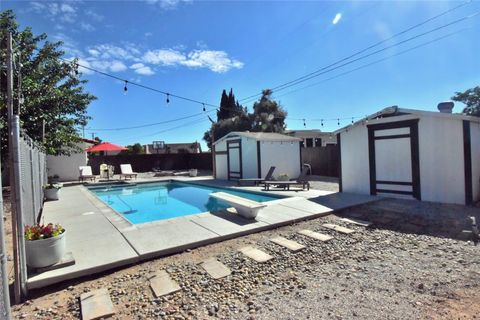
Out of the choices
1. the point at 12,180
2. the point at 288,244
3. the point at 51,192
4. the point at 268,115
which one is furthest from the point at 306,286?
the point at 268,115

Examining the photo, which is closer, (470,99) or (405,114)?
(405,114)

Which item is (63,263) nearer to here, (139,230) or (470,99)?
(139,230)

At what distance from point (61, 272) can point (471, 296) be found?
453cm

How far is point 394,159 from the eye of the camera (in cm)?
812

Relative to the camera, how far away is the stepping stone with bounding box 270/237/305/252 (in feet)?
13.8

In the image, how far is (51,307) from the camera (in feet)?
9.05

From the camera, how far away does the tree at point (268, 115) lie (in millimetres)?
26250

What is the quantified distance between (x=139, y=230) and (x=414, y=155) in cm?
743

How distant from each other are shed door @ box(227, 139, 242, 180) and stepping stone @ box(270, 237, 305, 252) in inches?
392

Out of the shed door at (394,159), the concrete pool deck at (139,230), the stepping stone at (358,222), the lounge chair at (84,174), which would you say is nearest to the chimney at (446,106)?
the shed door at (394,159)

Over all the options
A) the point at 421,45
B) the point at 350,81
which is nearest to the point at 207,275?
the point at 421,45

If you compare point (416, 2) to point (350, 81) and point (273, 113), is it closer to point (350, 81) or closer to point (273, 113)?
point (350, 81)

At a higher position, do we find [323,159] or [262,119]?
[262,119]

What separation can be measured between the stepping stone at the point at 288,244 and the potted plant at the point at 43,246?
3.10 metres
